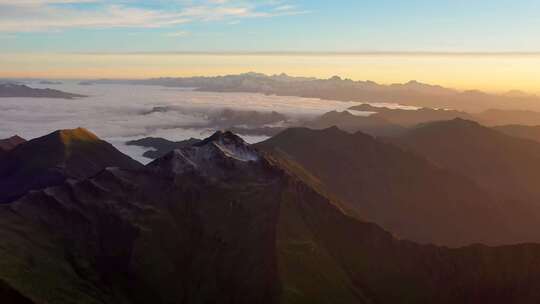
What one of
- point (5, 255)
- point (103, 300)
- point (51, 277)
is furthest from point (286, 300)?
point (5, 255)

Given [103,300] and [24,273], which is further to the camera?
[103,300]

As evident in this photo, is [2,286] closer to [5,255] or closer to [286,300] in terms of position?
[5,255]

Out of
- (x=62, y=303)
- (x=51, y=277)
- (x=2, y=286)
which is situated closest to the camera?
(x=2, y=286)

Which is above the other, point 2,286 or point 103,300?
point 2,286

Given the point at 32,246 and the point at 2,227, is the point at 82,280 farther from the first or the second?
the point at 2,227

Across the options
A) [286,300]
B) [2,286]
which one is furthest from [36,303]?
[286,300]

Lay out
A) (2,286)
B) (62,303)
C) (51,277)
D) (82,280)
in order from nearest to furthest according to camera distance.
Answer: (2,286), (62,303), (51,277), (82,280)

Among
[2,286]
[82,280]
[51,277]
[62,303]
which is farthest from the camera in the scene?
[82,280]

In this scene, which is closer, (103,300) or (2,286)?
(2,286)

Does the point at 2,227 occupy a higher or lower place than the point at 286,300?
higher
